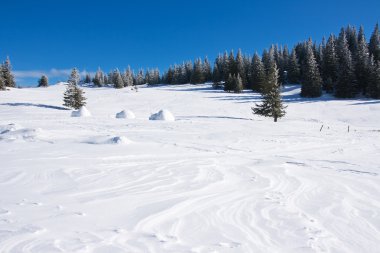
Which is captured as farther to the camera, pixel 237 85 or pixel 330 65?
pixel 237 85

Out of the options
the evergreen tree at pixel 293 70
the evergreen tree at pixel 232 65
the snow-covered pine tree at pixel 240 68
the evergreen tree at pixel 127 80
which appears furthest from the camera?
the evergreen tree at pixel 127 80

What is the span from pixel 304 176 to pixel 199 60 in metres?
89.5

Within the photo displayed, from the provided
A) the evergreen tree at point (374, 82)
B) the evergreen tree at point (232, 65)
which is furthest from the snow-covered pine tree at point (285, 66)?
the evergreen tree at point (374, 82)

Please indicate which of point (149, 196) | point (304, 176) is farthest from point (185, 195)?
point (304, 176)

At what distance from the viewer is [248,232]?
4305 millimetres

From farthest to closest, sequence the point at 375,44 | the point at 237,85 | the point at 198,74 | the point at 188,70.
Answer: the point at 188,70
the point at 198,74
the point at 375,44
the point at 237,85

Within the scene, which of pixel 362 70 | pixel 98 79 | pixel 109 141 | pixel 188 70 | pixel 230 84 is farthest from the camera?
pixel 98 79

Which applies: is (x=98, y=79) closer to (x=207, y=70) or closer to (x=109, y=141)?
(x=207, y=70)

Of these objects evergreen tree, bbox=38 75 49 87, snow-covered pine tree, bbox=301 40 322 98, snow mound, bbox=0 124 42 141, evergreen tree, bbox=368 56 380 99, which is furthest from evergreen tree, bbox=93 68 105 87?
snow mound, bbox=0 124 42 141

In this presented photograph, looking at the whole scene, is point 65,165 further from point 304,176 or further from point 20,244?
point 304,176

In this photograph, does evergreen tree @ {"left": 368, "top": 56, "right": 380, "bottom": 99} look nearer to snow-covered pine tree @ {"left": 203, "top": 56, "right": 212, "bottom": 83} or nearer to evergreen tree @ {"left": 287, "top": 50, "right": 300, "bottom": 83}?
evergreen tree @ {"left": 287, "top": 50, "right": 300, "bottom": 83}

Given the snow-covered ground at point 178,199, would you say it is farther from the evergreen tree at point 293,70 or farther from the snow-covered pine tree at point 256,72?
the evergreen tree at point 293,70

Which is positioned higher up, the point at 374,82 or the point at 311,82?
the point at 311,82

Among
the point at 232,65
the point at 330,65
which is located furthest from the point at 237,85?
the point at 330,65
